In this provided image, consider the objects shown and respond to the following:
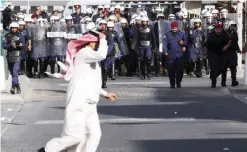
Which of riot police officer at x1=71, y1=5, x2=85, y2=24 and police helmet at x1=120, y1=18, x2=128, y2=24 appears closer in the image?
police helmet at x1=120, y1=18, x2=128, y2=24

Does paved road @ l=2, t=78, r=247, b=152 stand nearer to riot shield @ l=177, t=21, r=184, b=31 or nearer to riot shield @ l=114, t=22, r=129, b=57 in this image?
riot shield @ l=114, t=22, r=129, b=57

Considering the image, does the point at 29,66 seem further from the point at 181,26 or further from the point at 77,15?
the point at 181,26

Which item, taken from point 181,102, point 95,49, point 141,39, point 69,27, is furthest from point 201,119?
point 69,27

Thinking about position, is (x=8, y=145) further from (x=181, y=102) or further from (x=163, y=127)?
(x=181, y=102)

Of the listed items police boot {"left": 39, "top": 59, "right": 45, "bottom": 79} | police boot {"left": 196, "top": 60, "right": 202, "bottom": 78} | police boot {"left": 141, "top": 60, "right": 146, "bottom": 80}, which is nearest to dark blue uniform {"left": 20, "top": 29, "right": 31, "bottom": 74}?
police boot {"left": 39, "top": 59, "right": 45, "bottom": 79}

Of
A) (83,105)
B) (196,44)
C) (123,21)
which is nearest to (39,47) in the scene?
(123,21)

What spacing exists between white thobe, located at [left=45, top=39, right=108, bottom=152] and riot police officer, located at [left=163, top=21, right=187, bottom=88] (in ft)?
41.2

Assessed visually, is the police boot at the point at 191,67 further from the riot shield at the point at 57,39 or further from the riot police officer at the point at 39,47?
the riot police officer at the point at 39,47

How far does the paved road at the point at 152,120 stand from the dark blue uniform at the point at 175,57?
1.20 ft

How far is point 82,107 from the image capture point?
1177cm

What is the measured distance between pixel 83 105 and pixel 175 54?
12844 mm

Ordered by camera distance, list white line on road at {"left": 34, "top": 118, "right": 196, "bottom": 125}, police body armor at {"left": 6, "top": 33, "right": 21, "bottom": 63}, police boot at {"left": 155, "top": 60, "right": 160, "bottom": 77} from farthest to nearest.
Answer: police boot at {"left": 155, "top": 60, "right": 160, "bottom": 77}
police body armor at {"left": 6, "top": 33, "right": 21, "bottom": 63}
white line on road at {"left": 34, "top": 118, "right": 196, "bottom": 125}

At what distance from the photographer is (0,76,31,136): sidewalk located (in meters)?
18.0

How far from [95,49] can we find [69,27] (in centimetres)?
1814
